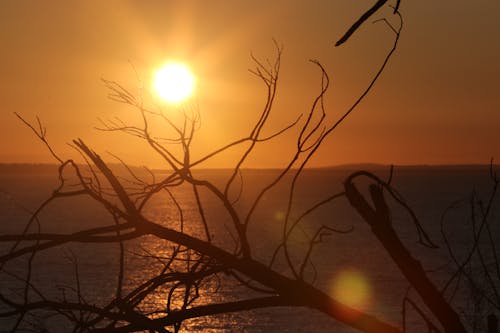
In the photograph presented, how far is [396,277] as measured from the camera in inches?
2394

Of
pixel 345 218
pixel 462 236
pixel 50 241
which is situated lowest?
pixel 50 241

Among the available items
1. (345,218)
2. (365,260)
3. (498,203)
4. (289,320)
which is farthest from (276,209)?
(289,320)

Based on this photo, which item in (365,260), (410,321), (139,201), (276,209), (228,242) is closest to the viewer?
(139,201)

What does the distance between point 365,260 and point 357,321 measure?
71.3m

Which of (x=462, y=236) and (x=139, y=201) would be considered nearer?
(x=139, y=201)

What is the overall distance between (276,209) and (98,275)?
92202mm

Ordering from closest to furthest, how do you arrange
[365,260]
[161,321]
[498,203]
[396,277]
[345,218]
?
[161,321]
[396,277]
[365,260]
[345,218]
[498,203]

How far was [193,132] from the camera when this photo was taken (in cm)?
223

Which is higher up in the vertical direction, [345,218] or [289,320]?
[345,218]

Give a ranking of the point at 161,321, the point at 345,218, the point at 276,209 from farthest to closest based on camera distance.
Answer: the point at 276,209
the point at 345,218
the point at 161,321

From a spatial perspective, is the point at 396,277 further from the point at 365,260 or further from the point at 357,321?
the point at 357,321

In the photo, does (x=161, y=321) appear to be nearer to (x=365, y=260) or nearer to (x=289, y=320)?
(x=289, y=320)

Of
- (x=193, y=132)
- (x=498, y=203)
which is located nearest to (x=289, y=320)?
(x=193, y=132)

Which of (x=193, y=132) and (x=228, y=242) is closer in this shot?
(x=193, y=132)
